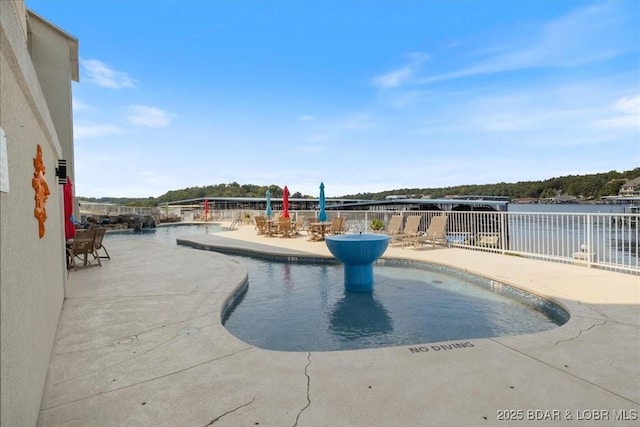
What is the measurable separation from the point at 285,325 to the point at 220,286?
1717mm

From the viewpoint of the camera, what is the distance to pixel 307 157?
3384cm

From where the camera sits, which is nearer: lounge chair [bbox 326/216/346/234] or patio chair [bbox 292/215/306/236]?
lounge chair [bbox 326/216/346/234]

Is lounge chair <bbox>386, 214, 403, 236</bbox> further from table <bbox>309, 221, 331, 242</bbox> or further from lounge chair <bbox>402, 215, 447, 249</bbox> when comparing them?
table <bbox>309, 221, 331, 242</bbox>

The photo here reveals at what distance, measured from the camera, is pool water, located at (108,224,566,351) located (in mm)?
3973

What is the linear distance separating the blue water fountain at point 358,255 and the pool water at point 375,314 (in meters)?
0.23

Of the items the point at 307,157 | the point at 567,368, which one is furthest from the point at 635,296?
the point at 307,157

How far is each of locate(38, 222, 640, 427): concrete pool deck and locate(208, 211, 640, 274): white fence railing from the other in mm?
2313

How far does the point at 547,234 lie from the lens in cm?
793

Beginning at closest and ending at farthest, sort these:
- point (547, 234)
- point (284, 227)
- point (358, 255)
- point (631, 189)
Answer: point (358, 255)
point (547, 234)
point (284, 227)
point (631, 189)

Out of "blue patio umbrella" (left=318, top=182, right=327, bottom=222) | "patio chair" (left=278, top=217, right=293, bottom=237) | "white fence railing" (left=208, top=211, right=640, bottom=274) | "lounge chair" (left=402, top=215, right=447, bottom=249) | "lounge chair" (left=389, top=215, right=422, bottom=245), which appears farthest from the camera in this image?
"patio chair" (left=278, top=217, right=293, bottom=237)

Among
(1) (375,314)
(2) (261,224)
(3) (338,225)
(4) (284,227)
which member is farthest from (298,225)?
(1) (375,314)

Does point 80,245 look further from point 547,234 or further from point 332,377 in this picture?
point 547,234

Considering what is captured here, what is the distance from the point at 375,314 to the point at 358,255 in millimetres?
1336

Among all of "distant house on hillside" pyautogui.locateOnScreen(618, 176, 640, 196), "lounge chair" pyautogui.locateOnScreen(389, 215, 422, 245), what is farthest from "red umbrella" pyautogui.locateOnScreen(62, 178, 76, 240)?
"distant house on hillside" pyautogui.locateOnScreen(618, 176, 640, 196)
